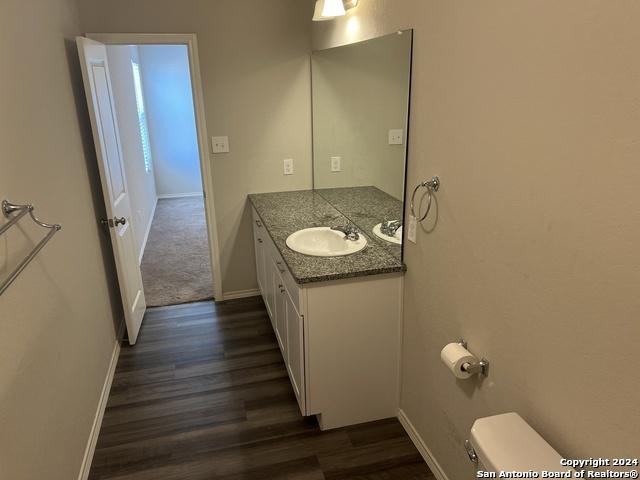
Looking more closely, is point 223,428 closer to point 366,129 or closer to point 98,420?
point 98,420

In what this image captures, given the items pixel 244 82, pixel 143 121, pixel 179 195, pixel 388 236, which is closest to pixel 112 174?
pixel 244 82

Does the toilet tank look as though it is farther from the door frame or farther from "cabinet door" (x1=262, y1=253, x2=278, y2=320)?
the door frame

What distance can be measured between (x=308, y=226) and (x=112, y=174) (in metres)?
1.33

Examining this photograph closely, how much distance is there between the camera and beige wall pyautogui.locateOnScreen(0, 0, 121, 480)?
1.51 metres

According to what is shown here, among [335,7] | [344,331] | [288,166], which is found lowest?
[344,331]

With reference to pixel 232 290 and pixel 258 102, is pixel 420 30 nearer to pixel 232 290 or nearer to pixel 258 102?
pixel 258 102

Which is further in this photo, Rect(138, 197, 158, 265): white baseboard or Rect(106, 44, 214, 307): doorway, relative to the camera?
Rect(138, 197, 158, 265): white baseboard

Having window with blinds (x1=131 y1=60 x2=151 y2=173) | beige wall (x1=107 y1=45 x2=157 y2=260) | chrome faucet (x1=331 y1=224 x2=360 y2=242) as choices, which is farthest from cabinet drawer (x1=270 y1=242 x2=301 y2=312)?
window with blinds (x1=131 y1=60 x2=151 y2=173)

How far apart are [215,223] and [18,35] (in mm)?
1889

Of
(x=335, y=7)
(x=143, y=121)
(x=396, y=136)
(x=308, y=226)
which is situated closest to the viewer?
(x=396, y=136)

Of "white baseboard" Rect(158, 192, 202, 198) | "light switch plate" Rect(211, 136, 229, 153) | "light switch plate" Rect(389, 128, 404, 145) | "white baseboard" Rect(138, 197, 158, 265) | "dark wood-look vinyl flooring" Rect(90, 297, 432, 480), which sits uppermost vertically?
"light switch plate" Rect(389, 128, 404, 145)

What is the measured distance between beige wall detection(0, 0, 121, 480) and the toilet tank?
4.55 ft

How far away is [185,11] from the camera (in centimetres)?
306

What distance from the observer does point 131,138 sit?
201 inches
